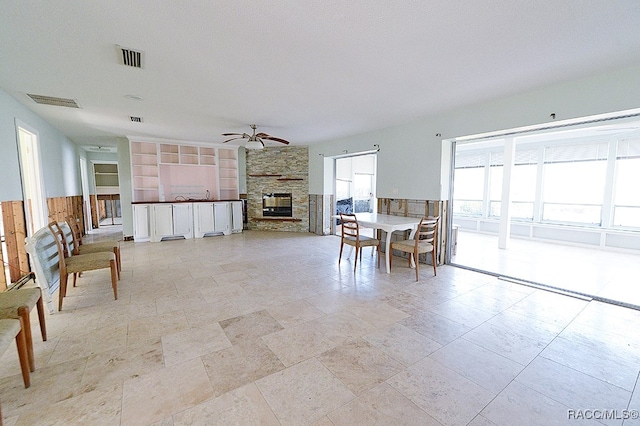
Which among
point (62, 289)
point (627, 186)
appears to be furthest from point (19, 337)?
point (627, 186)

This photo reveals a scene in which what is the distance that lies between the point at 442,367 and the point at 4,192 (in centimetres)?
519

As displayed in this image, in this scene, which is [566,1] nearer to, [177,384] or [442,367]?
[442,367]

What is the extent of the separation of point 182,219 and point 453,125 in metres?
6.29

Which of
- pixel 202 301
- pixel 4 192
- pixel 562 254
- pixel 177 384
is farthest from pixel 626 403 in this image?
pixel 4 192

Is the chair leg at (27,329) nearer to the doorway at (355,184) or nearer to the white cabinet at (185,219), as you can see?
the white cabinet at (185,219)

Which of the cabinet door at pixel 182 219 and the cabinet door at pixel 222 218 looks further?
the cabinet door at pixel 222 218

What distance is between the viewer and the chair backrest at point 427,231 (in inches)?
150

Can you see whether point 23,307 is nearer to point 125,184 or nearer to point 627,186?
point 125,184

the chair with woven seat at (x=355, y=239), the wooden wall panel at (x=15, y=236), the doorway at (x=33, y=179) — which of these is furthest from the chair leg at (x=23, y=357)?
the doorway at (x=33, y=179)

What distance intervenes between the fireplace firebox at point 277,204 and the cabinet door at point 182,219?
6.83 feet

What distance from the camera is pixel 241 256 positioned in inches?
197

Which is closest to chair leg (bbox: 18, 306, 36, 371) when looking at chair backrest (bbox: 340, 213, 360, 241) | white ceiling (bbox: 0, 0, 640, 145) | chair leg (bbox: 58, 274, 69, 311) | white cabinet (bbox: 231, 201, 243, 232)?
chair leg (bbox: 58, 274, 69, 311)

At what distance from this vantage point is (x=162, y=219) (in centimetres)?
646

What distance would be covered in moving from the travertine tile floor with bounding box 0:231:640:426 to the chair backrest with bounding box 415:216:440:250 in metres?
0.69
